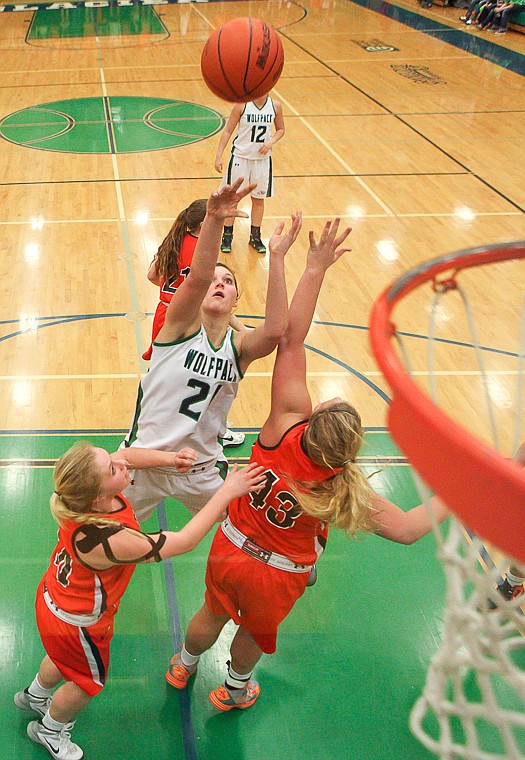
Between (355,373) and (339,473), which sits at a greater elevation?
(339,473)

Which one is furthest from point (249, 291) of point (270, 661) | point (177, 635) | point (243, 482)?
point (243, 482)

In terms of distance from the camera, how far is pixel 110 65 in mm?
14586

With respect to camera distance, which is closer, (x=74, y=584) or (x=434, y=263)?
(x=434, y=263)

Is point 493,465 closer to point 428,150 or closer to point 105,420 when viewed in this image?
point 105,420

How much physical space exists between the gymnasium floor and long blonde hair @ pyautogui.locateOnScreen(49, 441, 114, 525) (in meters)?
1.08

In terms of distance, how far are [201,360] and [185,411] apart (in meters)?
0.25

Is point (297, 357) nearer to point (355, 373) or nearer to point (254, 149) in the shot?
point (355, 373)

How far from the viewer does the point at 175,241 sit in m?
4.32

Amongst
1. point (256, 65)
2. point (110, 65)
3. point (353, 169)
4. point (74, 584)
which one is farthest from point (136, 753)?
point (110, 65)

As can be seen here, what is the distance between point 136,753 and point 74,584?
2.75 feet

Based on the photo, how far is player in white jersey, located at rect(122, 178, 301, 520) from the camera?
2871mm

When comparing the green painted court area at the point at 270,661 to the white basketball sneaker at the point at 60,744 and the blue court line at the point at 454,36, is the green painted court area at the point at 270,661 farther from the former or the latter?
the blue court line at the point at 454,36

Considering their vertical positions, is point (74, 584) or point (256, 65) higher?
point (256, 65)

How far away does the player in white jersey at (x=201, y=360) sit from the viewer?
2871 mm
